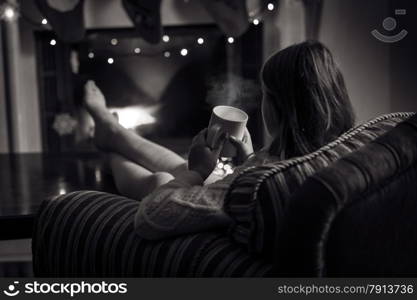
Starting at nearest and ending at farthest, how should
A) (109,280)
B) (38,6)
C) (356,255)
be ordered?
1. (356,255)
2. (109,280)
3. (38,6)

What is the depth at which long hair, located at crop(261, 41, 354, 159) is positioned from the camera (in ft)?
2.15

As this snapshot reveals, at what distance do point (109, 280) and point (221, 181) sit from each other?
0.56 feet

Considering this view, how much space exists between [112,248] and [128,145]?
0.68 metres

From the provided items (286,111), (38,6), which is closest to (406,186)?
(286,111)

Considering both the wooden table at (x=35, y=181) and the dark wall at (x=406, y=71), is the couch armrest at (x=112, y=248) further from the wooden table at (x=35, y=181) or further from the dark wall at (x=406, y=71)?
the dark wall at (x=406, y=71)

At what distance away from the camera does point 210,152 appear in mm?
738

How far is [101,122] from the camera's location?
1487mm

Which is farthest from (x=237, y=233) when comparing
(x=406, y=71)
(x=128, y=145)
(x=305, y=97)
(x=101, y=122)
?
(x=406, y=71)

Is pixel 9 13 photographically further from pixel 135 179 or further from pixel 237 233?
pixel 237 233

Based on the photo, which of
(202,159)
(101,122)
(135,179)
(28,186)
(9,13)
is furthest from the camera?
(9,13)

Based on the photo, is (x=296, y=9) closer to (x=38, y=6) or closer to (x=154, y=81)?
(x=154, y=81)

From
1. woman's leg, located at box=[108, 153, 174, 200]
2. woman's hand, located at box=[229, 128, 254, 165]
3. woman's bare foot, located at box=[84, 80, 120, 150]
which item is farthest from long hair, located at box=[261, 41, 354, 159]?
woman's bare foot, located at box=[84, 80, 120, 150]

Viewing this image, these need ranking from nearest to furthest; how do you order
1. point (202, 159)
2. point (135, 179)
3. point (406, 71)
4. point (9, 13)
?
point (202, 159)
point (135, 179)
point (406, 71)
point (9, 13)

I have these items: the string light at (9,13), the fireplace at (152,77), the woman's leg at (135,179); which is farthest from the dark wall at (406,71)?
the string light at (9,13)
